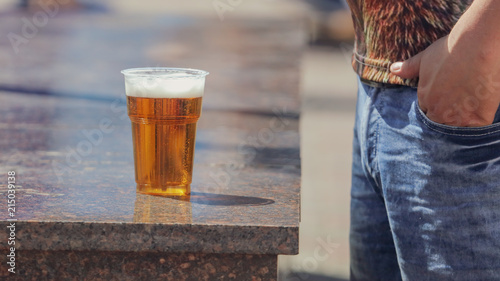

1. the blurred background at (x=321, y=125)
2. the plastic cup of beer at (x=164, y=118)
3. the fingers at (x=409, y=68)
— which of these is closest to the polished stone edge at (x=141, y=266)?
the plastic cup of beer at (x=164, y=118)

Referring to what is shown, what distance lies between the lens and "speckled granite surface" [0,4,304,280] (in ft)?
5.53

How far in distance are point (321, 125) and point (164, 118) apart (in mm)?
7299

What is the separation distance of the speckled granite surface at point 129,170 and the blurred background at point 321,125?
574mm

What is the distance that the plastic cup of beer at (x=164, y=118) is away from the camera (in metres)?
1.81

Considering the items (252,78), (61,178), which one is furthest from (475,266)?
(252,78)

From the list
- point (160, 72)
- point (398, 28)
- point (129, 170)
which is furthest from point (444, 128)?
point (129, 170)

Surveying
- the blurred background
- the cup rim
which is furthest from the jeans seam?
the blurred background

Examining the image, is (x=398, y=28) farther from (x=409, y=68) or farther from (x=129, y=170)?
(x=129, y=170)

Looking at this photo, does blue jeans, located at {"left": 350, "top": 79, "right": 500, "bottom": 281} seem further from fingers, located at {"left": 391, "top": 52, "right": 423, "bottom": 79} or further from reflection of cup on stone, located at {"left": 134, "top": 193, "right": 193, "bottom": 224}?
reflection of cup on stone, located at {"left": 134, "top": 193, "right": 193, "bottom": 224}

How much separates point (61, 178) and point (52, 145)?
0.55 metres

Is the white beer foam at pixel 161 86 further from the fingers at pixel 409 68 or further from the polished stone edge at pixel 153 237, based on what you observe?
the fingers at pixel 409 68

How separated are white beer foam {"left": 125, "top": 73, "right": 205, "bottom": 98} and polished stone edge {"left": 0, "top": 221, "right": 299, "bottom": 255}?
1.12 ft

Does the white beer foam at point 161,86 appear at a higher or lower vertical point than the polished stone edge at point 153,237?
higher

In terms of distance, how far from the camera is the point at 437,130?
1.61 metres
